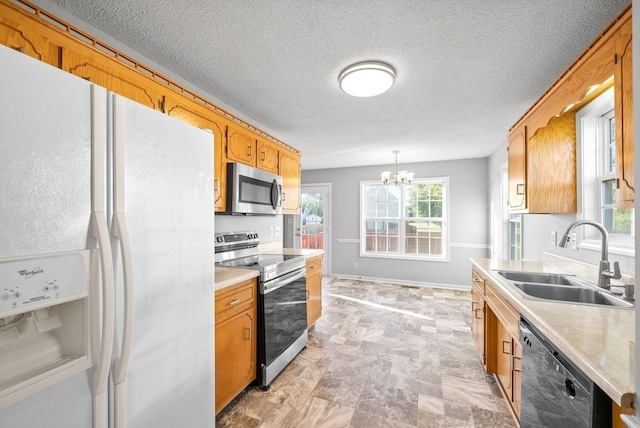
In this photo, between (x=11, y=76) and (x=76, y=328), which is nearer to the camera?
(x=11, y=76)

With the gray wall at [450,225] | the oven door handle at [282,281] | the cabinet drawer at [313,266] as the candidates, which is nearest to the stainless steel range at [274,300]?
the oven door handle at [282,281]

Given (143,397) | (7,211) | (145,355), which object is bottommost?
(143,397)

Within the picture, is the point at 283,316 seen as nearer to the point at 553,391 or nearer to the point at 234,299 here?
the point at 234,299

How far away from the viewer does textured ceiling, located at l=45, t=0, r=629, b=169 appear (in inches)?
56.7

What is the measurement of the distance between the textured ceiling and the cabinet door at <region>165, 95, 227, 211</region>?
0.29 metres

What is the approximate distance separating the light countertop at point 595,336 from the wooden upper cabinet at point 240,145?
2206 millimetres

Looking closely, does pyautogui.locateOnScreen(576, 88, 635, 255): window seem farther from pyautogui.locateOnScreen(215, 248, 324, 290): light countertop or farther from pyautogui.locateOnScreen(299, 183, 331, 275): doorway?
pyautogui.locateOnScreen(299, 183, 331, 275): doorway

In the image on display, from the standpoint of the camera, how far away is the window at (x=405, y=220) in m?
5.33

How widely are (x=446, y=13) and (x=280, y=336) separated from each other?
2.43 metres

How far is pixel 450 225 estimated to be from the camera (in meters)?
5.20

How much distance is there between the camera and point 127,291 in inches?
36.3

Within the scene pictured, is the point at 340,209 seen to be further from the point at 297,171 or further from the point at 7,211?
the point at 7,211

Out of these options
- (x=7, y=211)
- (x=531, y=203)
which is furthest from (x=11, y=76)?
(x=531, y=203)

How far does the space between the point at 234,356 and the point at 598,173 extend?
2925 mm
